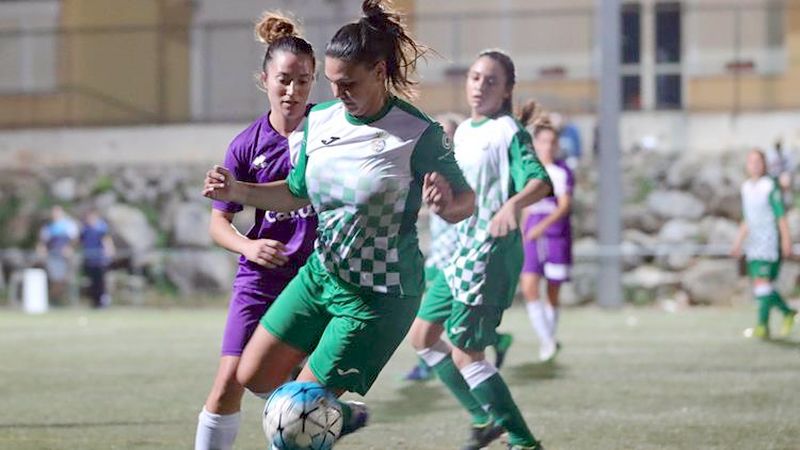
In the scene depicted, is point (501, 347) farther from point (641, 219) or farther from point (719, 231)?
point (641, 219)

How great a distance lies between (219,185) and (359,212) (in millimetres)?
512

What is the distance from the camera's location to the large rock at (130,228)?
80.5 feet

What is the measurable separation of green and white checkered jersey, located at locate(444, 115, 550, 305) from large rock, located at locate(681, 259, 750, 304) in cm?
1397

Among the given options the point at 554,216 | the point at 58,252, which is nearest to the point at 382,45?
the point at 554,216

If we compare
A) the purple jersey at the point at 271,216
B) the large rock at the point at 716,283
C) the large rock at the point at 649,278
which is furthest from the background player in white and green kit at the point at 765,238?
the purple jersey at the point at 271,216

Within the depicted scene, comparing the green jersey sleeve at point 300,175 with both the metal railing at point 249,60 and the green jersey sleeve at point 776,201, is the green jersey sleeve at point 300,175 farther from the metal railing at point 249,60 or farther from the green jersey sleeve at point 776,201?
the metal railing at point 249,60

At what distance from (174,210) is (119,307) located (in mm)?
2535

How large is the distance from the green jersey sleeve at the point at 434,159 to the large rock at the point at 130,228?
19.7 meters

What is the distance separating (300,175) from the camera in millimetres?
5316

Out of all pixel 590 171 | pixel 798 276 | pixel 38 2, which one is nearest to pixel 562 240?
pixel 798 276

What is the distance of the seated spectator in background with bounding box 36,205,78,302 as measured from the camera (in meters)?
23.1

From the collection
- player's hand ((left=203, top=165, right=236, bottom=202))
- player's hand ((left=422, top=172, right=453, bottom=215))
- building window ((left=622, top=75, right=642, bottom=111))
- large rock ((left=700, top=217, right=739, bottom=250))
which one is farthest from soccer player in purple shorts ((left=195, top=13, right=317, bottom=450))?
building window ((left=622, top=75, right=642, bottom=111))

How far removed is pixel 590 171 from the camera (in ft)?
76.8

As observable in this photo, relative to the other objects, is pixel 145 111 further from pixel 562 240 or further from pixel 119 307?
pixel 562 240
